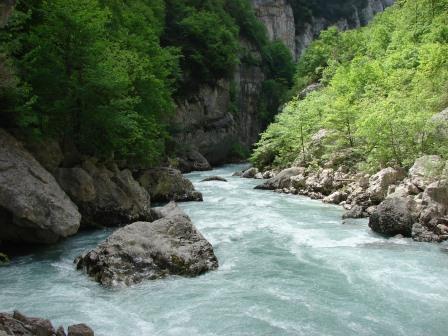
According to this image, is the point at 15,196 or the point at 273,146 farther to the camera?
the point at 273,146

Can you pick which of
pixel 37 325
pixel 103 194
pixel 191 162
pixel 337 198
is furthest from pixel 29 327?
pixel 191 162

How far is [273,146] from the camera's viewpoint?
128 feet

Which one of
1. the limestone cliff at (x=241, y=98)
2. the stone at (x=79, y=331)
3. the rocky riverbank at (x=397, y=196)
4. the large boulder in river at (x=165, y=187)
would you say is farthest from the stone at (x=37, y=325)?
the limestone cliff at (x=241, y=98)

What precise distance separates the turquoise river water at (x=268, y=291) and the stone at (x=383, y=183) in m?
3.67

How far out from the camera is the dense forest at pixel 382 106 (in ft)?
73.8

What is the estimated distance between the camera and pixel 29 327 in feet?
24.5

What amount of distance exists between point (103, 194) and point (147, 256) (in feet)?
23.6

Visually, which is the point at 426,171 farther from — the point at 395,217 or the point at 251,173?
the point at 251,173

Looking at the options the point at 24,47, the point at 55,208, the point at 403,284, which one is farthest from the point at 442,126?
the point at 24,47

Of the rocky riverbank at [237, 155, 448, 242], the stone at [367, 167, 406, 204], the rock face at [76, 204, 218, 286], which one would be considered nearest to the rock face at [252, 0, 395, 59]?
the rocky riverbank at [237, 155, 448, 242]

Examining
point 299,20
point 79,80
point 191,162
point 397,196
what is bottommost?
point 397,196

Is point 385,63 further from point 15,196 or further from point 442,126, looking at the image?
point 15,196

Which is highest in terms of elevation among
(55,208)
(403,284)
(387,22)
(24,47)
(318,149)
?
(387,22)

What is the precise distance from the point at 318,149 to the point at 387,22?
24726 millimetres
